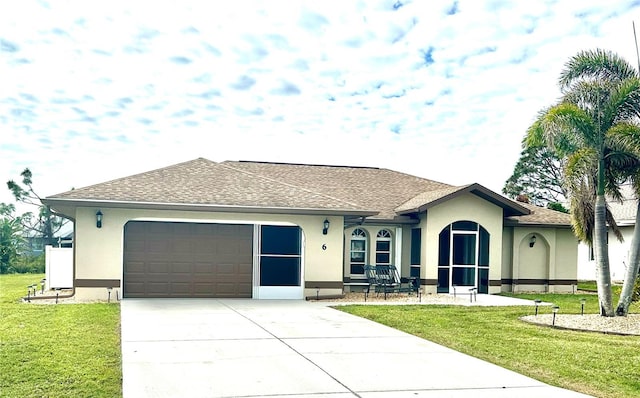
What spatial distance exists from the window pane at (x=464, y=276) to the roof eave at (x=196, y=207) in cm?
535

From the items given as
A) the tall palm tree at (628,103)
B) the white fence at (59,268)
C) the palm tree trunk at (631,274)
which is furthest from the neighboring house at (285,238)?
the palm tree trunk at (631,274)

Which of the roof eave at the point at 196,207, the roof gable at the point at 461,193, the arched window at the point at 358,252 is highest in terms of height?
the roof gable at the point at 461,193

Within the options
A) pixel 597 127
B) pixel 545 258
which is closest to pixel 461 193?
pixel 545 258

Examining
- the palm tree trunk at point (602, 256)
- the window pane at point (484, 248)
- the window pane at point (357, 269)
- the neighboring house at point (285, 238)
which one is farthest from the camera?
the window pane at point (357, 269)

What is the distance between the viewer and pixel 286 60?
55.9 ft

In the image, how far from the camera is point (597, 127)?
1461 cm

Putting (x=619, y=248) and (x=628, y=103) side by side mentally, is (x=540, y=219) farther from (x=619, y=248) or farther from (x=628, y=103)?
(x=619, y=248)

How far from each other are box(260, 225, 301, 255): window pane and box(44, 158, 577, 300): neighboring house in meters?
0.04

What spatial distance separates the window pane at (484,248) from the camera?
22.1m

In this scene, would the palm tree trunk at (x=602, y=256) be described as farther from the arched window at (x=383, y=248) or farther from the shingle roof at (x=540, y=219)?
the arched window at (x=383, y=248)

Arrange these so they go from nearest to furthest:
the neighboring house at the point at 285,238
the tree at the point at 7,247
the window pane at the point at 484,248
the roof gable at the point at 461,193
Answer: the neighboring house at the point at 285,238, the roof gable at the point at 461,193, the window pane at the point at 484,248, the tree at the point at 7,247

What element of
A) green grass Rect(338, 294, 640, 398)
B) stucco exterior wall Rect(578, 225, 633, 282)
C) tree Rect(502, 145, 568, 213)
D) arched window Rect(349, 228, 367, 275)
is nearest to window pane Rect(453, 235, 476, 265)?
arched window Rect(349, 228, 367, 275)

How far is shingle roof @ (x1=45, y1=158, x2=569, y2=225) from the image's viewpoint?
692 inches

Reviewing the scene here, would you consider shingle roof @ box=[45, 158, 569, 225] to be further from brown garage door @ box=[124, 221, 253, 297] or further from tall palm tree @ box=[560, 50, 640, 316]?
tall palm tree @ box=[560, 50, 640, 316]
